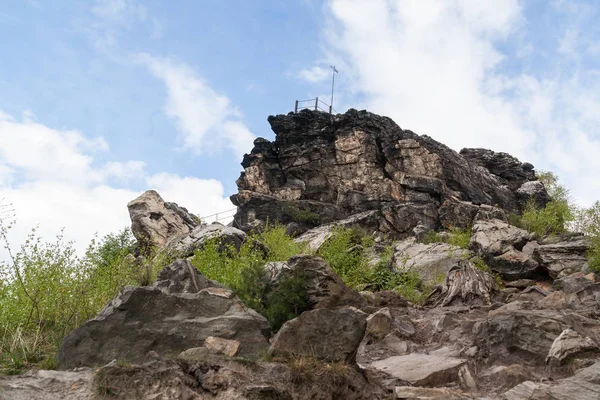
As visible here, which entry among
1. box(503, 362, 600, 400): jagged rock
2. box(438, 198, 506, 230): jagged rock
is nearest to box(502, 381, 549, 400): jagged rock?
box(503, 362, 600, 400): jagged rock

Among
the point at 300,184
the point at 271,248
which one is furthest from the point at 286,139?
the point at 271,248

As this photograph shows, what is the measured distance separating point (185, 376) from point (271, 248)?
48.4 ft

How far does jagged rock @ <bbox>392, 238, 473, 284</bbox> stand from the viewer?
67.2 feet

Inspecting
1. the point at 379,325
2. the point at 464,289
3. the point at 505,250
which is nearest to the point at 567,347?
the point at 379,325

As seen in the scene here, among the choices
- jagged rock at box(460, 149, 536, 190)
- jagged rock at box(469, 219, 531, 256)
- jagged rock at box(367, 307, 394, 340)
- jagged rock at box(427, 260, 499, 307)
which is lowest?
jagged rock at box(367, 307, 394, 340)

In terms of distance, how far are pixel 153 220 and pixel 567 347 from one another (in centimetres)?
2823

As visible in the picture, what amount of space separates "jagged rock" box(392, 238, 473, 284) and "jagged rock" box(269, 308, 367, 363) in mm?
12205

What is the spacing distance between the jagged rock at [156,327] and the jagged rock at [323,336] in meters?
0.73

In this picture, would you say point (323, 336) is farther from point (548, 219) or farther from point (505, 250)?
point (548, 219)

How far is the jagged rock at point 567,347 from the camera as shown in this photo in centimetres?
866

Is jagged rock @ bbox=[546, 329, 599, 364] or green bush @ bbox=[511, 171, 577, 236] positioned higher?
green bush @ bbox=[511, 171, 577, 236]

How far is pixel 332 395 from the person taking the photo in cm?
695

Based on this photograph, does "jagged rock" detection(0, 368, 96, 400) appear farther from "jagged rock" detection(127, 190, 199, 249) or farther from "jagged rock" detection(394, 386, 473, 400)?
"jagged rock" detection(127, 190, 199, 249)

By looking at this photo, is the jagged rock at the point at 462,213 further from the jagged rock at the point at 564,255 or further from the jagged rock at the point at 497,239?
the jagged rock at the point at 564,255
